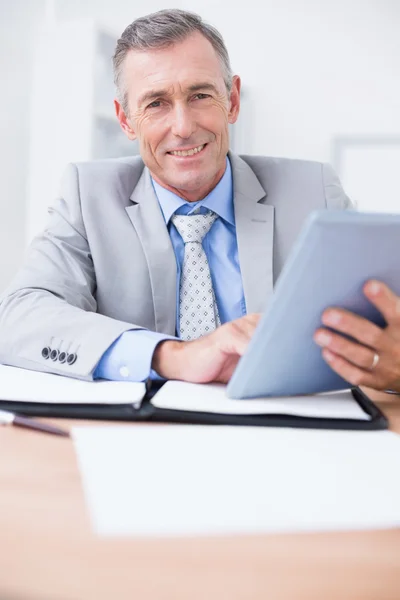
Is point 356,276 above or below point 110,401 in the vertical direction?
above

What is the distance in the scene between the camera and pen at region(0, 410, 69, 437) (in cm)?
65

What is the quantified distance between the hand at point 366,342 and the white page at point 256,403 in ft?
0.14

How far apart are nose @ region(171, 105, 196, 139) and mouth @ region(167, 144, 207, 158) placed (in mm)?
40

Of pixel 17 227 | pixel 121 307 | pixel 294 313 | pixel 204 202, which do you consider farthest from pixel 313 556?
pixel 17 227

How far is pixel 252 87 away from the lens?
5.50 meters

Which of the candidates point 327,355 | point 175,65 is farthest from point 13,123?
point 327,355

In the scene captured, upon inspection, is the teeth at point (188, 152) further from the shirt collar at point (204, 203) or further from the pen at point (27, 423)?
the pen at point (27, 423)

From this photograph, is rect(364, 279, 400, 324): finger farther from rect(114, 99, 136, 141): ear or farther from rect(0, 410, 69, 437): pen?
rect(114, 99, 136, 141): ear

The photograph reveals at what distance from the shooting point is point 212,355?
911mm

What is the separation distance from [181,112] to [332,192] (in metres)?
0.46

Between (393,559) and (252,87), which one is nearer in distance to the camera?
(393,559)

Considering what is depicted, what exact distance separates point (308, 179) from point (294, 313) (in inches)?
42.8

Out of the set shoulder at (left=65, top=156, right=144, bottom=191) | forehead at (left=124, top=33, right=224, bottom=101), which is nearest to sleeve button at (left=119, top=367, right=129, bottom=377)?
shoulder at (left=65, top=156, right=144, bottom=191)

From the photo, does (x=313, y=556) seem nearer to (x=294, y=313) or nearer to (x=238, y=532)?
(x=238, y=532)
